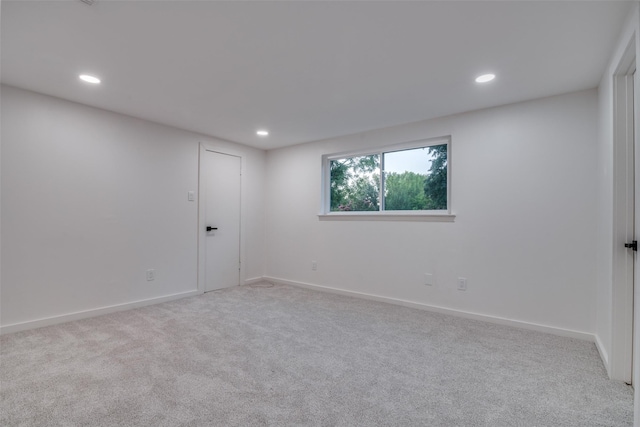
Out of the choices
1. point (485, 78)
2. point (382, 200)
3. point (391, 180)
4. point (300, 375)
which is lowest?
point (300, 375)

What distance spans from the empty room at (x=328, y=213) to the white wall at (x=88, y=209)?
2 cm

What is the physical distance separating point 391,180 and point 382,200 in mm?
289

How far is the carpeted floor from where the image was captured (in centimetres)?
166

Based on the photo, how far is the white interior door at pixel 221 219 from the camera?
4.44 meters

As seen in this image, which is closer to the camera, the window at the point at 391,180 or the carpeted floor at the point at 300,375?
the carpeted floor at the point at 300,375

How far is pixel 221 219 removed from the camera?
462 cm

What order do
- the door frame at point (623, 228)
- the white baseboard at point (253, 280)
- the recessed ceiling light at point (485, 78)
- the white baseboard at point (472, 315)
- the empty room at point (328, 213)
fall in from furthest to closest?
the white baseboard at point (253, 280) < the white baseboard at point (472, 315) < the recessed ceiling light at point (485, 78) < the door frame at point (623, 228) < the empty room at point (328, 213)

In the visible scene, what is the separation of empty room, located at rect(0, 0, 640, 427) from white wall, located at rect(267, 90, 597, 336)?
0.07 ft

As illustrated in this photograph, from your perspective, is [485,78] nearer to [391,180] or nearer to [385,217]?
[391,180]

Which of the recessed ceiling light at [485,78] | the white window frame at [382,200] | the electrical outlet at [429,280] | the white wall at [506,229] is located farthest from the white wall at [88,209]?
the recessed ceiling light at [485,78]

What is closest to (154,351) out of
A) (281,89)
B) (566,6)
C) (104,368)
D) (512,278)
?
(104,368)

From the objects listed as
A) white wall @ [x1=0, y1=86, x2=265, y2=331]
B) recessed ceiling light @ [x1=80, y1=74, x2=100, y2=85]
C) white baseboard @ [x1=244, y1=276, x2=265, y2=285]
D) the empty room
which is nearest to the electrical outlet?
the empty room

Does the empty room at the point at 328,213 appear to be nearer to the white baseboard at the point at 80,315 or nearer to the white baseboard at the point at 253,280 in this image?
the white baseboard at the point at 80,315

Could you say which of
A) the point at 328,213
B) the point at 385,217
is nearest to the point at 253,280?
the point at 328,213
